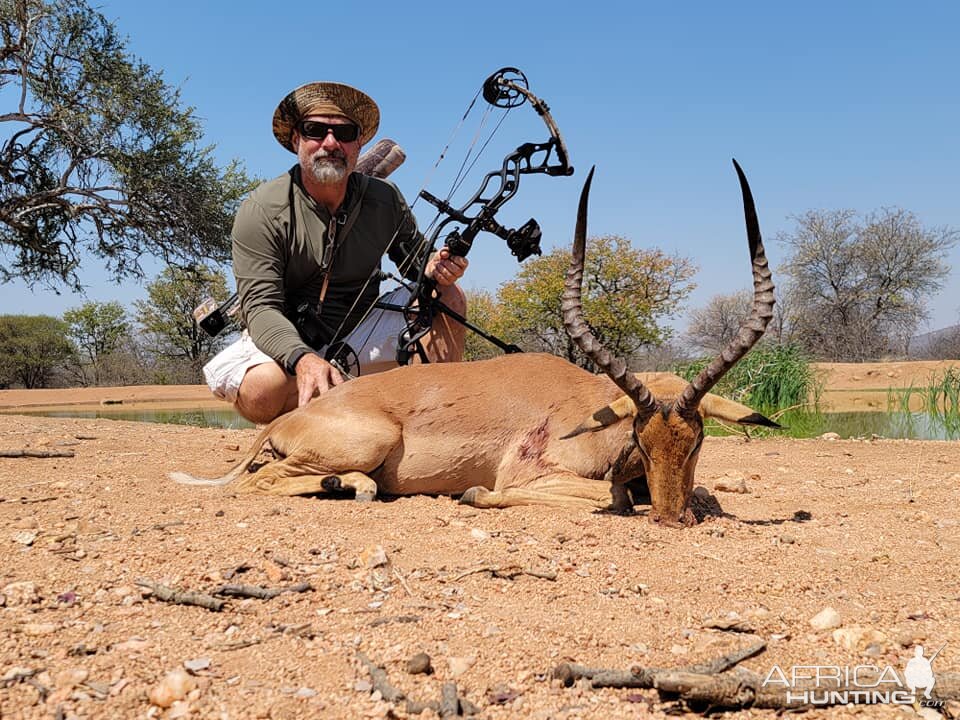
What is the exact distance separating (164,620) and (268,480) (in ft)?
7.90

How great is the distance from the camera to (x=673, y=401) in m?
4.59

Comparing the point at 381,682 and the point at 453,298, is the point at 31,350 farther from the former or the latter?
the point at 381,682

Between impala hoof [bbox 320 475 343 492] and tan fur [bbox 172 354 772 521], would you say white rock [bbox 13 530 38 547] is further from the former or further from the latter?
impala hoof [bbox 320 475 343 492]

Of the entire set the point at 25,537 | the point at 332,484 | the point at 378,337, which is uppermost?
the point at 378,337

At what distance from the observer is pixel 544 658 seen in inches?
96.0

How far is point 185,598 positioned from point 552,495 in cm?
247

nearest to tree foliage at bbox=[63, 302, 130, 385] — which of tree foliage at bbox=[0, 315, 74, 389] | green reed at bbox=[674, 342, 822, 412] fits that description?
tree foliage at bbox=[0, 315, 74, 389]

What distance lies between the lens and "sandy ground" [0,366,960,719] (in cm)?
223

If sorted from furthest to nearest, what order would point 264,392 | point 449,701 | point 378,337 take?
point 378,337
point 264,392
point 449,701

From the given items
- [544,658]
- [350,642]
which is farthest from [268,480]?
[544,658]

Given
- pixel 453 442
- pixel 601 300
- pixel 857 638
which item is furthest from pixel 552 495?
pixel 601 300

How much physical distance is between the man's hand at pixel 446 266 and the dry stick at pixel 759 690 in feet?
16.0

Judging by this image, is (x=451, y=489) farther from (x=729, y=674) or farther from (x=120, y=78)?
(x=120, y=78)

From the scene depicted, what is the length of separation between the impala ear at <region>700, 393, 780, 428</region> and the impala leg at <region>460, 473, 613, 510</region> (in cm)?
76
